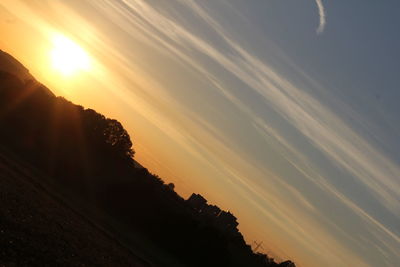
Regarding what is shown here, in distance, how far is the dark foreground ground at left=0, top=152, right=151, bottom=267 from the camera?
44.5m

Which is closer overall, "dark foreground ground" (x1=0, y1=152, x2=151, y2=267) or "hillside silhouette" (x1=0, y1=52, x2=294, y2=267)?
"dark foreground ground" (x1=0, y1=152, x2=151, y2=267)

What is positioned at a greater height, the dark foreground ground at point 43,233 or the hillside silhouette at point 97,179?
the hillside silhouette at point 97,179

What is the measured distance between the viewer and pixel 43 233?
176ft

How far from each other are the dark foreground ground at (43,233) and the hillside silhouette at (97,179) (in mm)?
817

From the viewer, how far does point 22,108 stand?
132125 mm

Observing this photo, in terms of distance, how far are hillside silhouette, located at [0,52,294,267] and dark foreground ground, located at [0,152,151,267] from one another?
817 mm

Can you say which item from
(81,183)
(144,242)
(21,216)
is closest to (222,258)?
(144,242)

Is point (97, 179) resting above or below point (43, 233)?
above

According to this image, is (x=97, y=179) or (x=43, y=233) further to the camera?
(x=97, y=179)

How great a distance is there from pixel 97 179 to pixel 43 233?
61308 millimetres

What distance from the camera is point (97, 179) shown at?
376 feet

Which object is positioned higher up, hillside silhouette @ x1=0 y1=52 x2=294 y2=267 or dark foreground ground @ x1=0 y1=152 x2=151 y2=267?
hillside silhouette @ x1=0 y1=52 x2=294 y2=267

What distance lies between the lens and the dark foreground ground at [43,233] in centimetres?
4453

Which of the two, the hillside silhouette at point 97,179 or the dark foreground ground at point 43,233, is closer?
the dark foreground ground at point 43,233
